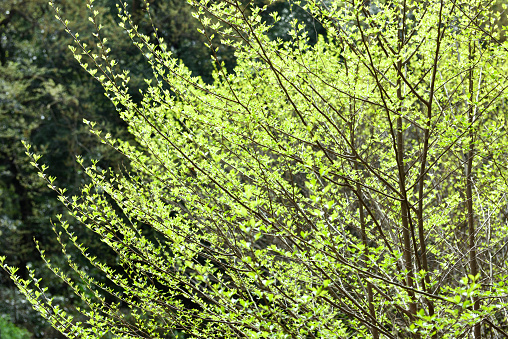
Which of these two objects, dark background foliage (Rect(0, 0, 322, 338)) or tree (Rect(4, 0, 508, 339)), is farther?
dark background foliage (Rect(0, 0, 322, 338))

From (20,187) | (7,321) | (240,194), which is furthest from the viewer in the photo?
(20,187)

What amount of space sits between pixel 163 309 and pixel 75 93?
7.96 m

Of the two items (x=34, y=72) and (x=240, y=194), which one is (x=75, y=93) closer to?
(x=34, y=72)

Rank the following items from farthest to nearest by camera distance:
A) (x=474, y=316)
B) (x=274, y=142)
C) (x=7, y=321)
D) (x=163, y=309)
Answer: (x=7, y=321) < (x=163, y=309) < (x=274, y=142) < (x=474, y=316)

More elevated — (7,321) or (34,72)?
(34,72)

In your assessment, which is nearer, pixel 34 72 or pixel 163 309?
pixel 163 309

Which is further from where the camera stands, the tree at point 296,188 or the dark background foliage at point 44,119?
the dark background foliage at point 44,119

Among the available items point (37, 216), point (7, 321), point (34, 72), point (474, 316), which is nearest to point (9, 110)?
point (34, 72)

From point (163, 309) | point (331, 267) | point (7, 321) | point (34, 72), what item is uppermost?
point (34, 72)

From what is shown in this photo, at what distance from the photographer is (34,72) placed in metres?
9.46

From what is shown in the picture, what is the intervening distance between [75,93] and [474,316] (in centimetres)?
952

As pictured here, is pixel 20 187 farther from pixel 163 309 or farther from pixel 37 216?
pixel 163 309

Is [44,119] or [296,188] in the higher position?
[44,119]

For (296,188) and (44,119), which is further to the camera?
(44,119)
